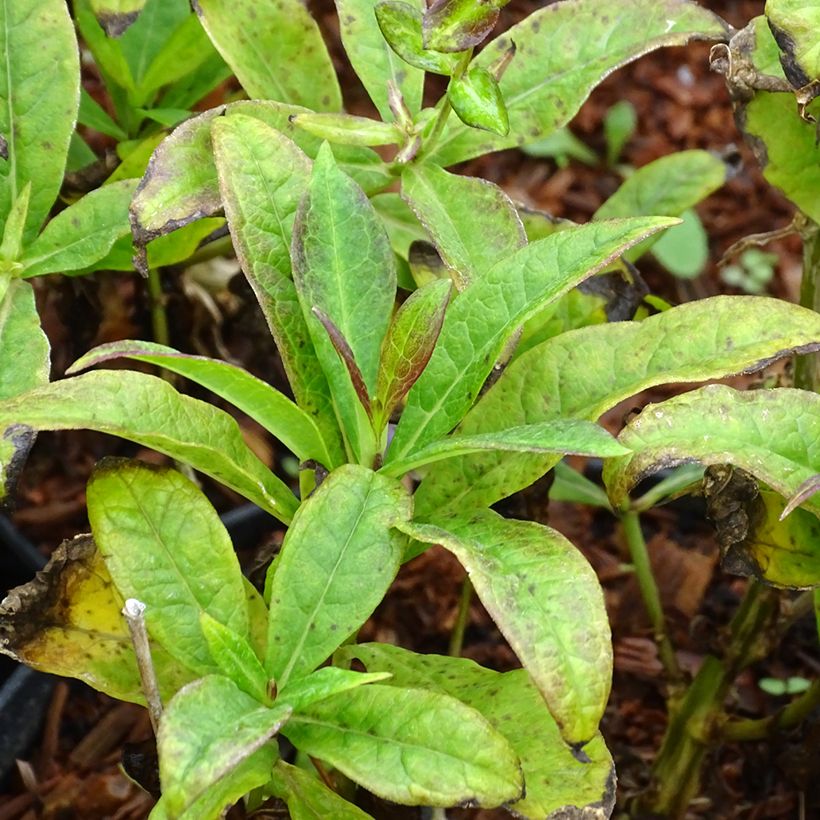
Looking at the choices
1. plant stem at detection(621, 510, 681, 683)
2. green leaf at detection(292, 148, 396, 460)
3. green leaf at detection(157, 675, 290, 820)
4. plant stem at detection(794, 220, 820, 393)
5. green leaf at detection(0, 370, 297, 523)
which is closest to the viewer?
green leaf at detection(157, 675, 290, 820)

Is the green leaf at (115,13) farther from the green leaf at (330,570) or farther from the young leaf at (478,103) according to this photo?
the green leaf at (330,570)

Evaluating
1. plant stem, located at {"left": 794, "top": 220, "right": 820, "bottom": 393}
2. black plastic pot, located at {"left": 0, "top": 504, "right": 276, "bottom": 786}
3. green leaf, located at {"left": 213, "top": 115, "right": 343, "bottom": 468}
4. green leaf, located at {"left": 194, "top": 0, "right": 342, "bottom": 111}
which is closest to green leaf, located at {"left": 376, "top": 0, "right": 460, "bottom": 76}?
green leaf, located at {"left": 213, "top": 115, "right": 343, "bottom": 468}

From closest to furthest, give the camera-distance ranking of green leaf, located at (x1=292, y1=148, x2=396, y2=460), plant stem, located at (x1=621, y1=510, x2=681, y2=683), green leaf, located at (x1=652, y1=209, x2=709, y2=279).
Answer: green leaf, located at (x1=292, y1=148, x2=396, y2=460) < plant stem, located at (x1=621, y1=510, x2=681, y2=683) < green leaf, located at (x1=652, y1=209, x2=709, y2=279)

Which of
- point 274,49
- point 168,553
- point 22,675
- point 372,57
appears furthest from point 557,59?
point 22,675

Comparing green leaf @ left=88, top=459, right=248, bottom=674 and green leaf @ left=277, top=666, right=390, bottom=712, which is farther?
green leaf @ left=88, top=459, right=248, bottom=674

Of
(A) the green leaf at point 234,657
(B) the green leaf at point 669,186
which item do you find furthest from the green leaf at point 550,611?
(B) the green leaf at point 669,186

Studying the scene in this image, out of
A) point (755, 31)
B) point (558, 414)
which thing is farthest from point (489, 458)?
point (755, 31)

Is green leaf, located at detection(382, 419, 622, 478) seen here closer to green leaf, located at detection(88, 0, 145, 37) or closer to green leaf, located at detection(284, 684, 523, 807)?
green leaf, located at detection(284, 684, 523, 807)

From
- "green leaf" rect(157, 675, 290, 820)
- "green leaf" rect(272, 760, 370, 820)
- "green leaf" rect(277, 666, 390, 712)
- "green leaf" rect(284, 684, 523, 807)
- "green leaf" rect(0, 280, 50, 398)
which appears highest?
"green leaf" rect(0, 280, 50, 398)
